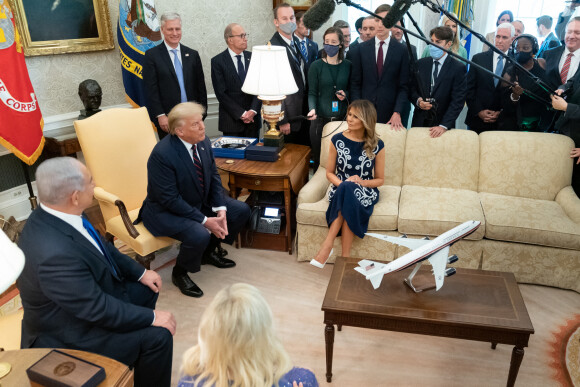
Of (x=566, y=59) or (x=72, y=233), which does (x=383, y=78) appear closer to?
(x=566, y=59)

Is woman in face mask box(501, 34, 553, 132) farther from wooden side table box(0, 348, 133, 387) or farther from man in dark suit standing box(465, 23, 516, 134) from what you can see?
wooden side table box(0, 348, 133, 387)

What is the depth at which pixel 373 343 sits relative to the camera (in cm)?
269

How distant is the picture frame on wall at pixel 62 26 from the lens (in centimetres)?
375

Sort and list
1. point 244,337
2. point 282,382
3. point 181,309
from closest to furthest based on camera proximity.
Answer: point 244,337
point 282,382
point 181,309

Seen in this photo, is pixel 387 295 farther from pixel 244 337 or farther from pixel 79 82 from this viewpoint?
pixel 79 82

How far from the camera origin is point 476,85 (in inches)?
164

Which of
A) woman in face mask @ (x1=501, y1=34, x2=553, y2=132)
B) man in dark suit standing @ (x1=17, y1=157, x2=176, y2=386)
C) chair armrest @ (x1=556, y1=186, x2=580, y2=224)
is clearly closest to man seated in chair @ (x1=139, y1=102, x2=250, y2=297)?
man in dark suit standing @ (x1=17, y1=157, x2=176, y2=386)

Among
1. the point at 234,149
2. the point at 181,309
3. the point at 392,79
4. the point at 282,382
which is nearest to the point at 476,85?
the point at 392,79

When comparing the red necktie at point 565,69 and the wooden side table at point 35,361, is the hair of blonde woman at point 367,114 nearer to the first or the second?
the red necktie at point 565,69

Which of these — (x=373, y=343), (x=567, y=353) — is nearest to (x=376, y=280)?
(x=373, y=343)

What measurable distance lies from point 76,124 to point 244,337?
2.34 m

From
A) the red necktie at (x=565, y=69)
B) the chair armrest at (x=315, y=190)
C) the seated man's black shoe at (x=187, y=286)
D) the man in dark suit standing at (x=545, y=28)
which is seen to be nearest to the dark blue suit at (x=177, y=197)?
the seated man's black shoe at (x=187, y=286)

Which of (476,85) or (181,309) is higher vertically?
(476,85)

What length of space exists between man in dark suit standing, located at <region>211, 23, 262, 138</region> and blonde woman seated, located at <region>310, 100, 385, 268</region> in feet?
3.78
